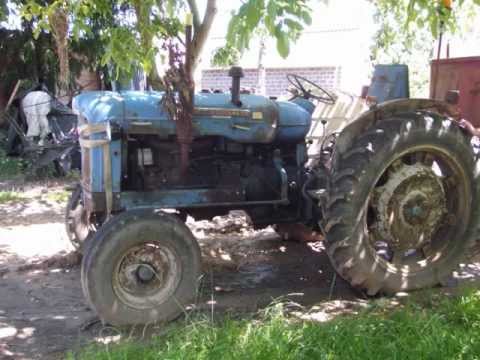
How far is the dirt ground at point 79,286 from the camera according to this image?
3.79 meters

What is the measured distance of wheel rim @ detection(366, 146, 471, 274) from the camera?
4281mm

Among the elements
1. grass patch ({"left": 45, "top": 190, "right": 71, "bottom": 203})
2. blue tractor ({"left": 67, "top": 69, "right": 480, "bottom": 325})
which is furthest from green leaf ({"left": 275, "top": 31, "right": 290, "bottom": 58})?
grass patch ({"left": 45, "top": 190, "right": 71, "bottom": 203})

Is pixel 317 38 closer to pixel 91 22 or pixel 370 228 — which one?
pixel 91 22

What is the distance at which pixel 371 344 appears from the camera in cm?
333

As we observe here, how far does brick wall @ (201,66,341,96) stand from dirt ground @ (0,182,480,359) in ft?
37.8

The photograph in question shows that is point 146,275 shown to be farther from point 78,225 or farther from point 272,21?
point 272,21

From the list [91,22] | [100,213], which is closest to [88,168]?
[100,213]

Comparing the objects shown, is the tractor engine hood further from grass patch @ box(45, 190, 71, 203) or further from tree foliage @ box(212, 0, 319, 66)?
grass patch @ box(45, 190, 71, 203)

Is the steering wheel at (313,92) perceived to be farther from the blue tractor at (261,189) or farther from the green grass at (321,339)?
the green grass at (321,339)

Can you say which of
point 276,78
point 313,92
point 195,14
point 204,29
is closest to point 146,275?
point 313,92

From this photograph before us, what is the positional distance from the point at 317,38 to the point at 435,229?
66.5ft

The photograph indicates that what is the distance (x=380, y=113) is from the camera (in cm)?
427

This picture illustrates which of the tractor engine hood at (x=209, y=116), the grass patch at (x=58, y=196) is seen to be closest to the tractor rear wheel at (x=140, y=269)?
the tractor engine hood at (x=209, y=116)

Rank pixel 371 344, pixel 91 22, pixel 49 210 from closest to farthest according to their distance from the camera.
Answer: pixel 371 344, pixel 49 210, pixel 91 22
